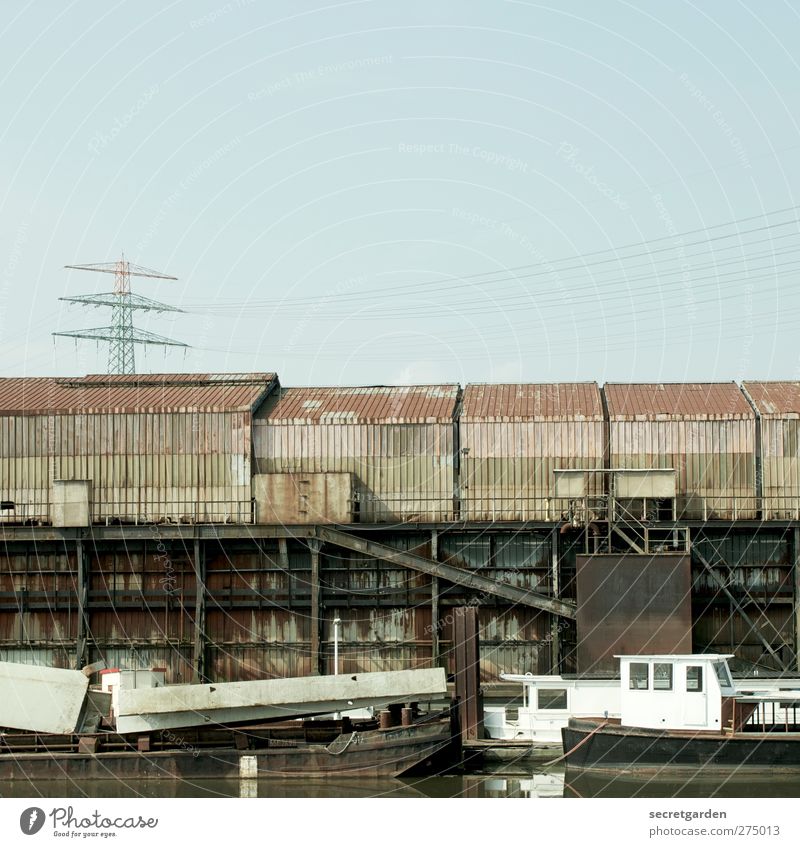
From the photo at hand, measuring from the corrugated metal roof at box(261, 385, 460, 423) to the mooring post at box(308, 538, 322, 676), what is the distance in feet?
20.2

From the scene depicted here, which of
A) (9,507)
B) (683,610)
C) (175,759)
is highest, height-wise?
(9,507)

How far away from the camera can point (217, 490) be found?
201ft

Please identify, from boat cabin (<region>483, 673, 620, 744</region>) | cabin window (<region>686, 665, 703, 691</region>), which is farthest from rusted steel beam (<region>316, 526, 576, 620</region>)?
cabin window (<region>686, 665, 703, 691</region>)

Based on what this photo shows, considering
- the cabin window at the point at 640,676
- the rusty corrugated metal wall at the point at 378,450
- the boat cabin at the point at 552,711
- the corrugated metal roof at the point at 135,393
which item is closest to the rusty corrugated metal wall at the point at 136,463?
the corrugated metal roof at the point at 135,393

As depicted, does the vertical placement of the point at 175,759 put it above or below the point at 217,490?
below

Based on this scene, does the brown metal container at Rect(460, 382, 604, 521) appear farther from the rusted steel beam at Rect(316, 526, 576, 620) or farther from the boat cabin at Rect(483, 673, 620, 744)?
the boat cabin at Rect(483, 673, 620, 744)

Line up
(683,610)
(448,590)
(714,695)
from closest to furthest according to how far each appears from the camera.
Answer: (714,695)
(683,610)
(448,590)

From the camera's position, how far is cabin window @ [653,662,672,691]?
45.2 meters

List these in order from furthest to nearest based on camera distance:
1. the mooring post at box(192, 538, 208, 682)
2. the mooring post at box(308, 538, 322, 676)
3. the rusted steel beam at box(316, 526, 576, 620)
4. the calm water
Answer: the mooring post at box(192, 538, 208, 682)
the mooring post at box(308, 538, 322, 676)
the rusted steel beam at box(316, 526, 576, 620)
the calm water

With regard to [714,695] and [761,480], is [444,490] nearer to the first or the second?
[761,480]

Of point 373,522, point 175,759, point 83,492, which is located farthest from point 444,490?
point 175,759

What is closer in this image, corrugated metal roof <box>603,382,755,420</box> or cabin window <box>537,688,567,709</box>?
cabin window <box>537,688,567,709</box>

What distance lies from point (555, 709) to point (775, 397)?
1927 cm

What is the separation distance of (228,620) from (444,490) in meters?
10.4
